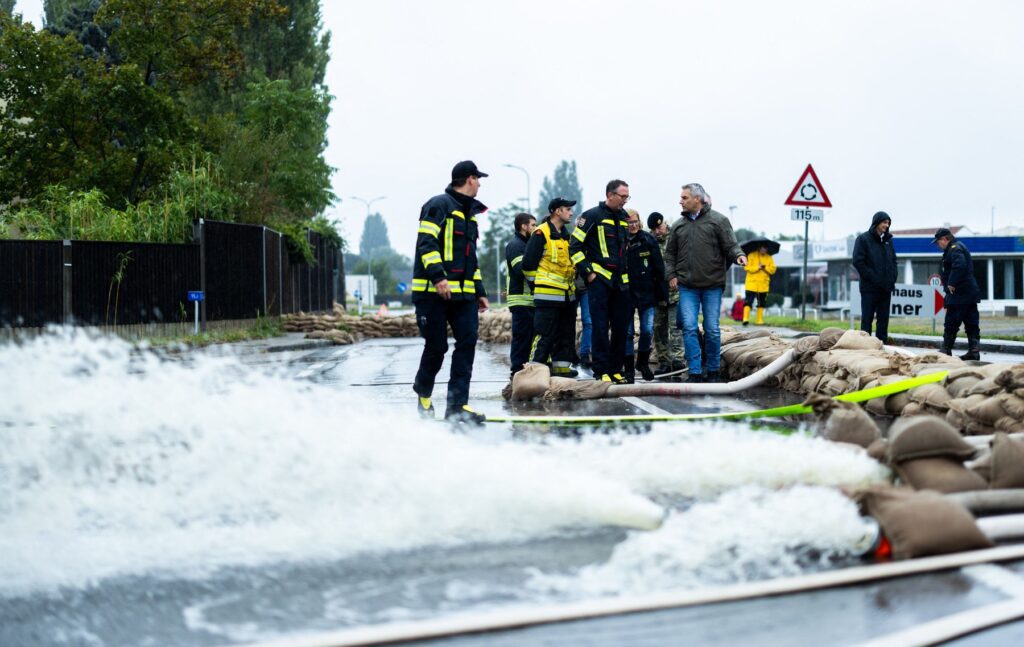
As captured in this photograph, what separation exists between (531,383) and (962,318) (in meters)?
7.70

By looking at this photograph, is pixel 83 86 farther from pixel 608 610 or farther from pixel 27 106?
pixel 608 610

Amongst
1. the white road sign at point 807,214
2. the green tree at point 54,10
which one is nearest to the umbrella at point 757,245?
the white road sign at point 807,214

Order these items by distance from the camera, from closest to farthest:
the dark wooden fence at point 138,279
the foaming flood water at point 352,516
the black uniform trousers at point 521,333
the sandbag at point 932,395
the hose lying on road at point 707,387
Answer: the foaming flood water at point 352,516 < the sandbag at point 932,395 < the hose lying on road at point 707,387 < the black uniform trousers at point 521,333 < the dark wooden fence at point 138,279

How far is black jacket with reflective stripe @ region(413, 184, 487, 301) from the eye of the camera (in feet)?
24.3

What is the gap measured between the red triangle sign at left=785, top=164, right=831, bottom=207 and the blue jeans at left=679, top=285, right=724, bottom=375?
7599mm

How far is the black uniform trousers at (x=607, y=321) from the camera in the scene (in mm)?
9930

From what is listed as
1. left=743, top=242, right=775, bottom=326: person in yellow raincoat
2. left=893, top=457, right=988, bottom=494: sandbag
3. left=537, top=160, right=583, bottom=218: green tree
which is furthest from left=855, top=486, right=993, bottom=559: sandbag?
left=537, top=160, right=583, bottom=218: green tree

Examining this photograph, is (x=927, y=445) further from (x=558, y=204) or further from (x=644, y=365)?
(x=644, y=365)

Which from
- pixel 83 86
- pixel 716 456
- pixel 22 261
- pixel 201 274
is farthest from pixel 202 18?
pixel 716 456

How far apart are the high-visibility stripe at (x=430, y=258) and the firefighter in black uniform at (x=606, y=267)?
2.68 metres

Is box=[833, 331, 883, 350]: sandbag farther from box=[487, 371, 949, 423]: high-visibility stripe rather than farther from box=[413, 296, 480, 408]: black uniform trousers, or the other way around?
box=[413, 296, 480, 408]: black uniform trousers

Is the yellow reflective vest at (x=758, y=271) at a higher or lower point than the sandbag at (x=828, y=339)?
higher

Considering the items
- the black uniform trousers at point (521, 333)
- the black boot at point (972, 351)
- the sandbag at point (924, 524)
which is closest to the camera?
the sandbag at point (924, 524)

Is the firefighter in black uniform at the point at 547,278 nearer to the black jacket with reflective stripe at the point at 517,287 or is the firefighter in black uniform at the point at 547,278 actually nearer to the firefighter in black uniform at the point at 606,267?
the black jacket with reflective stripe at the point at 517,287
